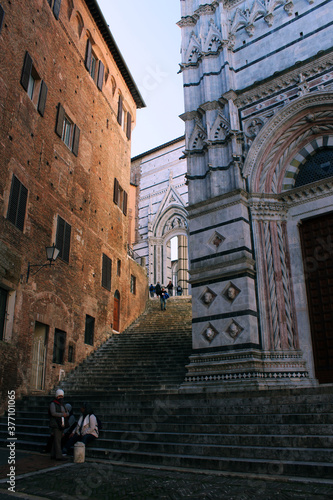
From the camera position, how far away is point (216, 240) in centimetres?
1109

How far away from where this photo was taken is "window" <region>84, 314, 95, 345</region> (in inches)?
650

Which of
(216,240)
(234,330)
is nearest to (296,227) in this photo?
(216,240)

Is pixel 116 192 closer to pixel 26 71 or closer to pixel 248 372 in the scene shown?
pixel 26 71

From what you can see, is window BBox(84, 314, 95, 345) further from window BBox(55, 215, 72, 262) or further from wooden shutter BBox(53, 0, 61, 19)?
wooden shutter BBox(53, 0, 61, 19)

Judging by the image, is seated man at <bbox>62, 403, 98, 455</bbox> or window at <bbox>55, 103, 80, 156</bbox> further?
window at <bbox>55, 103, 80, 156</bbox>

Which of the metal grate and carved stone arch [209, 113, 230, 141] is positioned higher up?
carved stone arch [209, 113, 230, 141]

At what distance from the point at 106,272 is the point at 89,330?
2893mm

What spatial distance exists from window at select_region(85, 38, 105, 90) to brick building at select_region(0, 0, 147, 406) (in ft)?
0.21

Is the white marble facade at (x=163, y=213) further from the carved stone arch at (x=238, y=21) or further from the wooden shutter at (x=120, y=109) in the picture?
the carved stone arch at (x=238, y=21)

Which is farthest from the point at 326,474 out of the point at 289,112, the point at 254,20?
the point at 254,20

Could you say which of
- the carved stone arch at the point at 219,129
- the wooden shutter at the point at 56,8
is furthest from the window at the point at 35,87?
the carved stone arch at the point at 219,129

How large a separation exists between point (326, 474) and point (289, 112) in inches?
350

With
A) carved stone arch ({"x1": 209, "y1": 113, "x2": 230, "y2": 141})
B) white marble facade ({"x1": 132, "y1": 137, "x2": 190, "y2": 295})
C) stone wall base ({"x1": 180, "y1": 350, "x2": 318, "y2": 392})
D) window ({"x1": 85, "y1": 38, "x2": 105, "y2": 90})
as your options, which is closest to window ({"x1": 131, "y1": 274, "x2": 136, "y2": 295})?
white marble facade ({"x1": 132, "y1": 137, "x2": 190, "y2": 295})

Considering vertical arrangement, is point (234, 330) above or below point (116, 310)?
below
